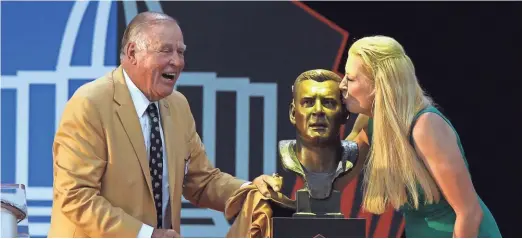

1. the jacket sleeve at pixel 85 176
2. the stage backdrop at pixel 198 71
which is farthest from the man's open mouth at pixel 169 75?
the stage backdrop at pixel 198 71

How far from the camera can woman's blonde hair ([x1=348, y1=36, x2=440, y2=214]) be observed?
382 cm

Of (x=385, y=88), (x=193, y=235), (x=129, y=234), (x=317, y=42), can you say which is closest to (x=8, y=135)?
(x=193, y=235)

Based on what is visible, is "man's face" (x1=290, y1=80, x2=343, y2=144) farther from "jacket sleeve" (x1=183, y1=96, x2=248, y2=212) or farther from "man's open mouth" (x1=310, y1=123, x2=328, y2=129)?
"jacket sleeve" (x1=183, y1=96, x2=248, y2=212)

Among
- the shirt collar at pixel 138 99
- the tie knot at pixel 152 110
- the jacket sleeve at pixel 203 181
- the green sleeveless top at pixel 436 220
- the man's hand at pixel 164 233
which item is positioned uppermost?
the shirt collar at pixel 138 99

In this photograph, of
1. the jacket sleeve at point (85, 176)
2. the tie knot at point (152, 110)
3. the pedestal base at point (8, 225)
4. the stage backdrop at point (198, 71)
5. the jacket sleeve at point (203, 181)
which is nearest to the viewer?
the pedestal base at point (8, 225)

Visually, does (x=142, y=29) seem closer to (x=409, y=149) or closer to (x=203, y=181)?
(x=203, y=181)

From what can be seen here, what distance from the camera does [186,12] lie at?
5.32 m

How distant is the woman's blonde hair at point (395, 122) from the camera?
12.5ft

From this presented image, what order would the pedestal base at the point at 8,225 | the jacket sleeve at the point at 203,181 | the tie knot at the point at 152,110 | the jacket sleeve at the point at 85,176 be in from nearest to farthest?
1. the pedestal base at the point at 8,225
2. the jacket sleeve at the point at 85,176
3. the tie knot at the point at 152,110
4. the jacket sleeve at the point at 203,181

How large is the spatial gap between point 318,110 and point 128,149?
61cm

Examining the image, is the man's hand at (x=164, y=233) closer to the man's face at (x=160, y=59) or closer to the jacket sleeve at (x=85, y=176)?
the jacket sleeve at (x=85, y=176)

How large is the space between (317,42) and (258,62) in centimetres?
27

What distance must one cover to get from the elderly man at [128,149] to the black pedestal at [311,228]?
0.41 ft

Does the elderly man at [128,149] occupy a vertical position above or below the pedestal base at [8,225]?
above
